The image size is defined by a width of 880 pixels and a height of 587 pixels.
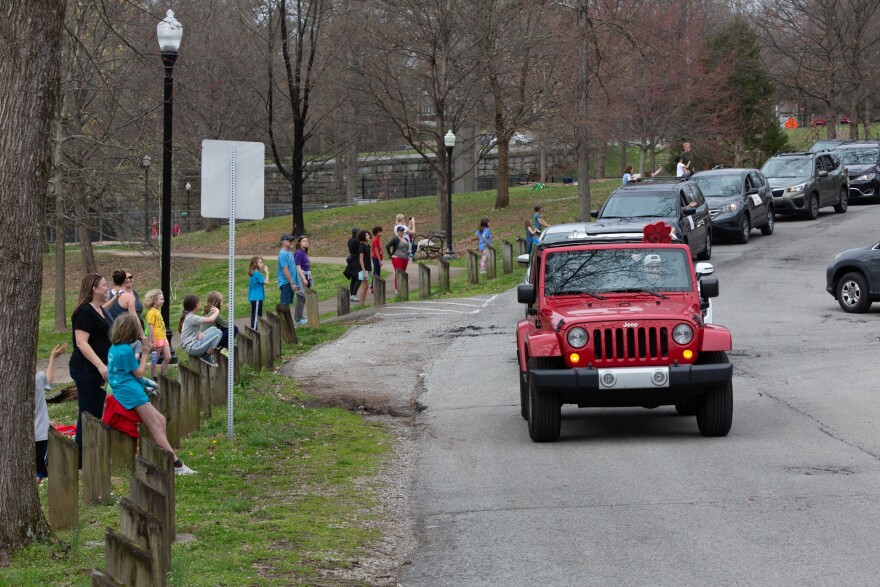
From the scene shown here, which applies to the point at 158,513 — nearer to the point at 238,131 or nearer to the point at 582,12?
the point at 582,12

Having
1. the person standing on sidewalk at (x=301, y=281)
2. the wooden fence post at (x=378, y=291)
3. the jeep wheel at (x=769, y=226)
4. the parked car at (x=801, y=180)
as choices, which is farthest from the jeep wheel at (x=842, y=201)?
the person standing on sidewalk at (x=301, y=281)

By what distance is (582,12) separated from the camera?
32531 mm

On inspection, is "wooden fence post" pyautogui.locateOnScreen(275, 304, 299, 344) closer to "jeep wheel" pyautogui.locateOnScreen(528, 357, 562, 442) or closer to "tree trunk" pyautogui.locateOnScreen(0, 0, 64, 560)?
"jeep wheel" pyautogui.locateOnScreen(528, 357, 562, 442)

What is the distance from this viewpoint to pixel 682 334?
1087 centimetres

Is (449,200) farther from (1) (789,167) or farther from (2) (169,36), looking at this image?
(2) (169,36)

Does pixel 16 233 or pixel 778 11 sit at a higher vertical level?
pixel 778 11

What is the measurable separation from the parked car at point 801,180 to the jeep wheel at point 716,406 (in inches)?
993

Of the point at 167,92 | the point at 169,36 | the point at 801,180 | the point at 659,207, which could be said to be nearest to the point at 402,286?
the point at 659,207

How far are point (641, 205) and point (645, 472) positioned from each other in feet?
50.7

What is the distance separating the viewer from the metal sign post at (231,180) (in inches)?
435

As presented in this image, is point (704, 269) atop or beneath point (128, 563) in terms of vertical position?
atop

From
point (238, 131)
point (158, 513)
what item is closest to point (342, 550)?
point (158, 513)

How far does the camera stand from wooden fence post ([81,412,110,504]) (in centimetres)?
862

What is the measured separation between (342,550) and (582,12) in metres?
26.9
